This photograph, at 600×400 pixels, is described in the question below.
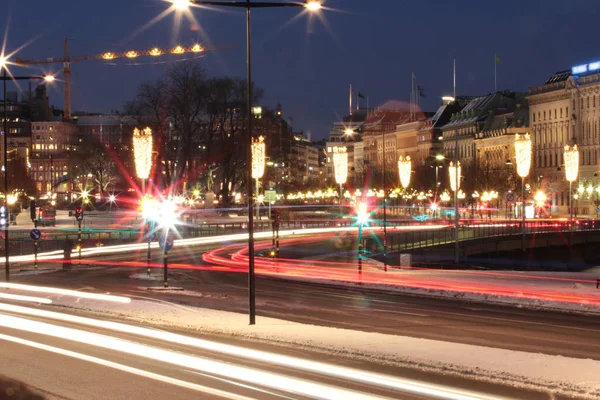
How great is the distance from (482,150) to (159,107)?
75027mm

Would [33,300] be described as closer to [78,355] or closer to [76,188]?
[78,355]

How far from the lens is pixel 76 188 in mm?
181375

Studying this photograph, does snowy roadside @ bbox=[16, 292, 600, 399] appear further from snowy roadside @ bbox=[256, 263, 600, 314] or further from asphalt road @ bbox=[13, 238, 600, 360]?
snowy roadside @ bbox=[256, 263, 600, 314]

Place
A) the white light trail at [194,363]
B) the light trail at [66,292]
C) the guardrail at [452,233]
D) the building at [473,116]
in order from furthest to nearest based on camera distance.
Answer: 1. the building at [473,116]
2. the guardrail at [452,233]
3. the light trail at [66,292]
4. the white light trail at [194,363]

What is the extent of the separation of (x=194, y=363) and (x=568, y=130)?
4551 inches

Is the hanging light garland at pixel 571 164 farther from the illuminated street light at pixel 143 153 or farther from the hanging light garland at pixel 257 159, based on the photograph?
the illuminated street light at pixel 143 153

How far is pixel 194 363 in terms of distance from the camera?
54.1ft

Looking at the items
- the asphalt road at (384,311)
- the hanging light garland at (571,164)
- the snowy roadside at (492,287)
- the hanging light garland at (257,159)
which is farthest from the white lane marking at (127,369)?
the hanging light garland at (257,159)

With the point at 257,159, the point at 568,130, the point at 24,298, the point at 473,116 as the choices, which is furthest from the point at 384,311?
A: the point at 473,116

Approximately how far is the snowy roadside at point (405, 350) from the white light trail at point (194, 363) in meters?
2.27

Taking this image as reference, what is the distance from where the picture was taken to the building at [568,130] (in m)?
117

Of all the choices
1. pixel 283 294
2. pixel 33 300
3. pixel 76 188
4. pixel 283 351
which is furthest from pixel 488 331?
pixel 76 188

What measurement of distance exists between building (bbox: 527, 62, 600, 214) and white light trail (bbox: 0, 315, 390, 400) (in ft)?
307

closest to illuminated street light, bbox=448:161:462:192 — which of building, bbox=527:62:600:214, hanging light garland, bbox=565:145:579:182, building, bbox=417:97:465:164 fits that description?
hanging light garland, bbox=565:145:579:182
